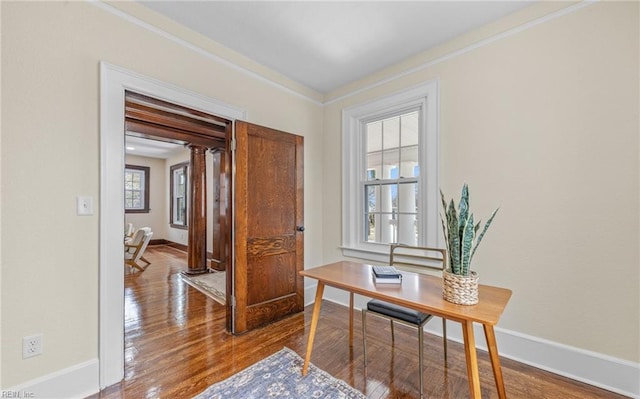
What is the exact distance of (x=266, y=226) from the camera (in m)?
2.69

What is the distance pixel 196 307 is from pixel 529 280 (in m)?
3.29

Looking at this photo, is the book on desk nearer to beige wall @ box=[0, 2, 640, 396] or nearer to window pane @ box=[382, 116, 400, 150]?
beige wall @ box=[0, 2, 640, 396]

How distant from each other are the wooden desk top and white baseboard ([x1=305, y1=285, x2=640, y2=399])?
933mm

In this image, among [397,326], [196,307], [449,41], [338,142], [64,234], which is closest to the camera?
[64,234]

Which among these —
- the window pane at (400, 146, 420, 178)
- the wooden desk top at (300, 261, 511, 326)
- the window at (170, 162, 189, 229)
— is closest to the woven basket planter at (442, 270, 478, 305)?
the wooden desk top at (300, 261, 511, 326)

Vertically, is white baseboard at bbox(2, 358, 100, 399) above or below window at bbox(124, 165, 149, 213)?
below

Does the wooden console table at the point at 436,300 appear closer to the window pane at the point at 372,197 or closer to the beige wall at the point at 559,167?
the beige wall at the point at 559,167

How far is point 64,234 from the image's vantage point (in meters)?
1.62

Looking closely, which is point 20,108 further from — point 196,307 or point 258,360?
point 196,307

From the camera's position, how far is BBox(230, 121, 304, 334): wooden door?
2.47 meters

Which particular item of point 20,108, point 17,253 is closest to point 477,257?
point 17,253

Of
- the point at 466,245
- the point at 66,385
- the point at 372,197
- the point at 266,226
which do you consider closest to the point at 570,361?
the point at 466,245

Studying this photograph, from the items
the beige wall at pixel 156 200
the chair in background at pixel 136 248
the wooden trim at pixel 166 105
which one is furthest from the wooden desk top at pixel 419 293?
the beige wall at pixel 156 200

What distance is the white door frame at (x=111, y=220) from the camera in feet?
5.71
